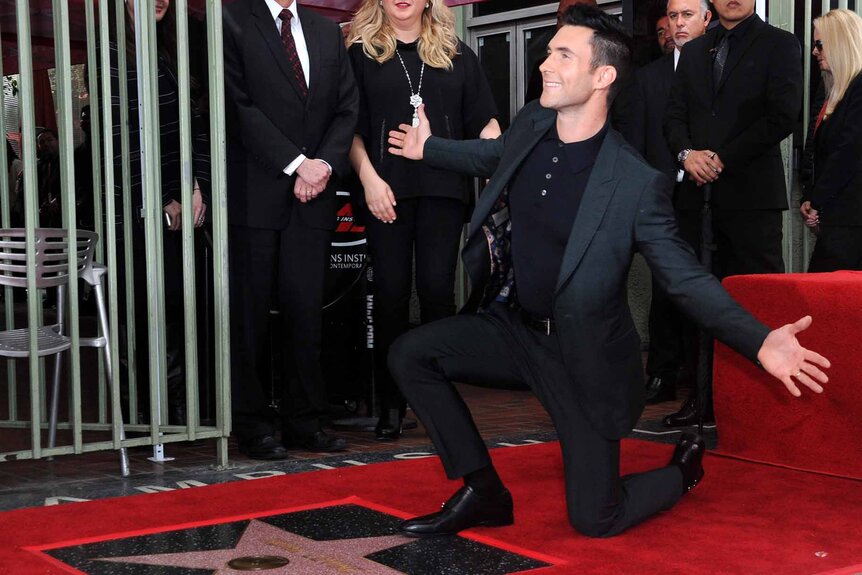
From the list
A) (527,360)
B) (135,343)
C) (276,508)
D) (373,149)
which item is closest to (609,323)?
(527,360)

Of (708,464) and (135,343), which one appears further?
(135,343)

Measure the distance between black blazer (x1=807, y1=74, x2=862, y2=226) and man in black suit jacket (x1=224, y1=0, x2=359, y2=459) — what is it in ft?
7.04

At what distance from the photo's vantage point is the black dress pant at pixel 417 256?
4.61m

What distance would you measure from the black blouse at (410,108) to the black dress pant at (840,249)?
65.3 inches

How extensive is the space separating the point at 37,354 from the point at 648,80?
325 centimetres

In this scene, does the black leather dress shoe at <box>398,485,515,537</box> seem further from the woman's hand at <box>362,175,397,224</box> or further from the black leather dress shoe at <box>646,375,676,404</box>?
the black leather dress shoe at <box>646,375,676,404</box>

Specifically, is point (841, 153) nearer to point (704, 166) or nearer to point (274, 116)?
point (704, 166)

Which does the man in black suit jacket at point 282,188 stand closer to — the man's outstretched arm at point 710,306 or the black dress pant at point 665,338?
the man's outstretched arm at point 710,306

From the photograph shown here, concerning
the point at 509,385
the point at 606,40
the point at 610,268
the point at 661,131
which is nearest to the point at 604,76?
the point at 606,40

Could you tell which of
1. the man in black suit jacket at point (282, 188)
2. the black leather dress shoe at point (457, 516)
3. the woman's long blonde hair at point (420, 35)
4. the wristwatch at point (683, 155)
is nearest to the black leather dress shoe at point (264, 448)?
the man in black suit jacket at point (282, 188)

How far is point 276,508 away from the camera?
11.6 feet

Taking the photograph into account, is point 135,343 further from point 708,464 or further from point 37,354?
point 708,464

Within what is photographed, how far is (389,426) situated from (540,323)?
174cm

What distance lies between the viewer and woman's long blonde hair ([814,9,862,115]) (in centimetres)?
508
